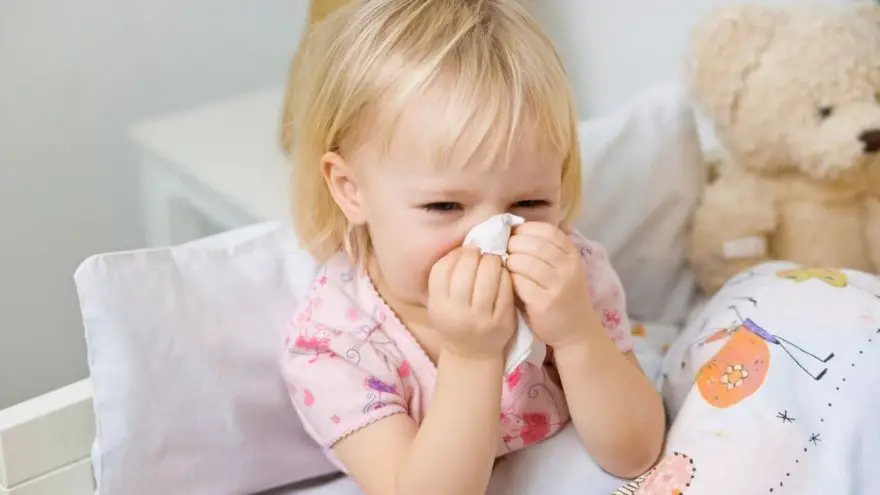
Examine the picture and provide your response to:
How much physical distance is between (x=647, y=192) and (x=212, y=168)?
1.49 feet

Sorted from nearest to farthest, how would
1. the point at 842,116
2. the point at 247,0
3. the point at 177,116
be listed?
the point at 842,116 < the point at 177,116 < the point at 247,0

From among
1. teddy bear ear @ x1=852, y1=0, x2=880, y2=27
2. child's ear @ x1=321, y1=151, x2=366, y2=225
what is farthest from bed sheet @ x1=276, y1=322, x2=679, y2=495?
teddy bear ear @ x1=852, y1=0, x2=880, y2=27

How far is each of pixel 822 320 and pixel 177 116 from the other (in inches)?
30.2

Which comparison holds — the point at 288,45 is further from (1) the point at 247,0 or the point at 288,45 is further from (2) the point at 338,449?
(2) the point at 338,449

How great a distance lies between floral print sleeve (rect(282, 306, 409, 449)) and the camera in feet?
2.40

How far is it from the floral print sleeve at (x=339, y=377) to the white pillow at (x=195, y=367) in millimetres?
34

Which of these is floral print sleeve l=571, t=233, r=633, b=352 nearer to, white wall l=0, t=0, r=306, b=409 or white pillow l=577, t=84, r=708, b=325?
white pillow l=577, t=84, r=708, b=325

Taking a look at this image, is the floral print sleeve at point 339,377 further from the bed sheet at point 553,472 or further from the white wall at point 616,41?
the white wall at point 616,41

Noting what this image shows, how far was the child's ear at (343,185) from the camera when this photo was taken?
2.41 ft

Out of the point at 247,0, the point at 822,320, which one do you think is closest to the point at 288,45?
the point at 247,0

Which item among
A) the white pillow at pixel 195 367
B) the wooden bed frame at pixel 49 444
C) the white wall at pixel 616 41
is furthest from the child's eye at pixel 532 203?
the white wall at pixel 616 41

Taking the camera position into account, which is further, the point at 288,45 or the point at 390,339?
the point at 288,45

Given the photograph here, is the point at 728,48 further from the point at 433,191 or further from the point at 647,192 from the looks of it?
the point at 433,191

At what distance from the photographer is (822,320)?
0.80m
